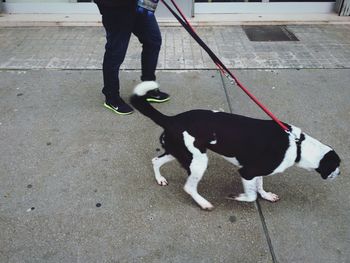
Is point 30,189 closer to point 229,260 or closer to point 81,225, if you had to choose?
point 81,225

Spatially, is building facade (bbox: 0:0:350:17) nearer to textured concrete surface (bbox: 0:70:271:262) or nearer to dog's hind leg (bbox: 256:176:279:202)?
textured concrete surface (bbox: 0:70:271:262)

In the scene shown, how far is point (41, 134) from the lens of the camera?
3.51 metres

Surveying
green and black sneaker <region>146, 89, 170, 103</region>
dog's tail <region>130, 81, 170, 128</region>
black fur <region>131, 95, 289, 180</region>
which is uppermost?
dog's tail <region>130, 81, 170, 128</region>

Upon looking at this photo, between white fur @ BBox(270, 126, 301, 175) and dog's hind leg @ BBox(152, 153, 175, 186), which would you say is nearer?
white fur @ BBox(270, 126, 301, 175)

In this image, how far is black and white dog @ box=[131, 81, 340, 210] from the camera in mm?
2402

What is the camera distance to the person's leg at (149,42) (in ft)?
11.7

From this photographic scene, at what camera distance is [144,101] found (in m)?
2.46

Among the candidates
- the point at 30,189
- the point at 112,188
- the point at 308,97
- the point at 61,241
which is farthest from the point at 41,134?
the point at 308,97

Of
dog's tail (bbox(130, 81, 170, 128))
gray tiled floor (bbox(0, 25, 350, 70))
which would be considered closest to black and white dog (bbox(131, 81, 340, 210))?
dog's tail (bbox(130, 81, 170, 128))

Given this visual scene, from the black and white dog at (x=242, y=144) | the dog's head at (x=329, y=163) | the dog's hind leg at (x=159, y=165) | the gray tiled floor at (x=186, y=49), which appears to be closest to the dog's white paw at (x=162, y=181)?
the dog's hind leg at (x=159, y=165)

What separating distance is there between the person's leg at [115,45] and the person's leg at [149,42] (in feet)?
0.62

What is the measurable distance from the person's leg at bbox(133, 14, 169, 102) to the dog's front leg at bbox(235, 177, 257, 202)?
5.58ft

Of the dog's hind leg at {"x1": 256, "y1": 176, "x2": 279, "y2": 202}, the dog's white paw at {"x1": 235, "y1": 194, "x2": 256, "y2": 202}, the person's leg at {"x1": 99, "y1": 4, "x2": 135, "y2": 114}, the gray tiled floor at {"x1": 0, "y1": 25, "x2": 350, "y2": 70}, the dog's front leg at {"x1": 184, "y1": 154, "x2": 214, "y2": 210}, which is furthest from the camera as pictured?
the gray tiled floor at {"x1": 0, "y1": 25, "x2": 350, "y2": 70}

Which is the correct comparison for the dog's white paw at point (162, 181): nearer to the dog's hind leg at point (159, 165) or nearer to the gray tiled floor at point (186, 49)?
the dog's hind leg at point (159, 165)
